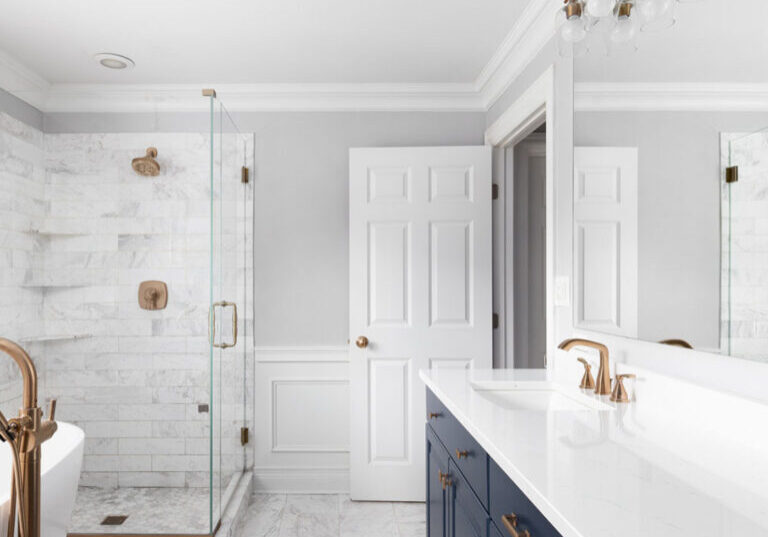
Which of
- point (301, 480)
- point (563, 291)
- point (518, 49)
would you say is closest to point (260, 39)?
point (518, 49)

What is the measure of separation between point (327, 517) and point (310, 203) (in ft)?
5.77

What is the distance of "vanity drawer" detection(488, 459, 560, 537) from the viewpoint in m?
0.94

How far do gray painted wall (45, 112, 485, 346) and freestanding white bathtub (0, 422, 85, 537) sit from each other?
4.63 feet

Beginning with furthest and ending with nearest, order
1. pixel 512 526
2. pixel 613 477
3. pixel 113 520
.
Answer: pixel 113 520
pixel 512 526
pixel 613 477

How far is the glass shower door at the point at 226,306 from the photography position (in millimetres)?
2467

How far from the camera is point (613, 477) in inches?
37.3

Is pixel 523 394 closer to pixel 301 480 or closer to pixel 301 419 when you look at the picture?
pixel 301 419

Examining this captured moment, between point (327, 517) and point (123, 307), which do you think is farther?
point (327, 517)

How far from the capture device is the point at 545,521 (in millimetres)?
917

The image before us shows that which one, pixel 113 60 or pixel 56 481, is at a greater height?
pixel 113 60

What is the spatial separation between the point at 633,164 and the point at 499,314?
1669 mm

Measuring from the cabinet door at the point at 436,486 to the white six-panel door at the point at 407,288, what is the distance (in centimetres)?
95

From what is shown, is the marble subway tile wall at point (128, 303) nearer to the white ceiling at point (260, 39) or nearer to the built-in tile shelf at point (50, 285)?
the built-in tile shelf at point (50, 285)

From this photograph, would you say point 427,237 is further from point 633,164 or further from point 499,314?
point 633,164
